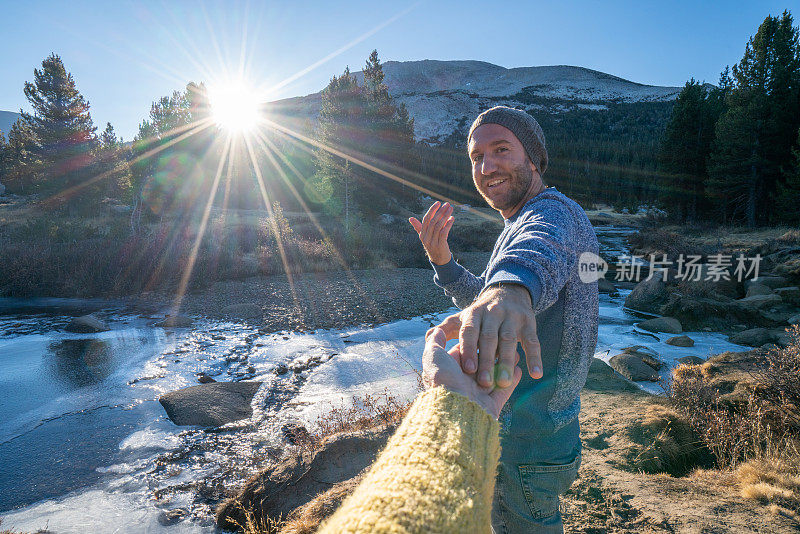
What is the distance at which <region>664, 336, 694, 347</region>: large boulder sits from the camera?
8781 millimetres

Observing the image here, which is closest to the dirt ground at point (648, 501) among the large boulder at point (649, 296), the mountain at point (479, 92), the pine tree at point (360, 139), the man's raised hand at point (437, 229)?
the man's raised hand at point (437, 229)

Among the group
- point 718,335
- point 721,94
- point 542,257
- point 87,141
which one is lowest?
point 718,335

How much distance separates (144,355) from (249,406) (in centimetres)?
374

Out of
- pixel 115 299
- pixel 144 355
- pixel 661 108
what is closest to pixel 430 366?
pixel 144 355

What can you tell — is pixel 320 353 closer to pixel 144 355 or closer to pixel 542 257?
pixel 144 355

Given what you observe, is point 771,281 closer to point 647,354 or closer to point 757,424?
point 647,354

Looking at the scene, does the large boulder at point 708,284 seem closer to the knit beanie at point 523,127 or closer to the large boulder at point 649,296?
the large boulder at point 649,296

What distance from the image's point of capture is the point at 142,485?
14.6ft

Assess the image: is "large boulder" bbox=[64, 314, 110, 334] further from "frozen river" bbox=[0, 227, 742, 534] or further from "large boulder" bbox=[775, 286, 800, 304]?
"large boulder" bbox=[775, 286, 800, 304]

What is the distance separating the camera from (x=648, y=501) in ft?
10.1

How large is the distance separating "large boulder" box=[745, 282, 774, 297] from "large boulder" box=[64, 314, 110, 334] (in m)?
18.0

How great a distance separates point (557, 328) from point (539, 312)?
26 centimetres

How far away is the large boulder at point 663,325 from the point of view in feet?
32.4

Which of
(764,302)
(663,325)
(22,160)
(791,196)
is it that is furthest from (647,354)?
(22,160)
